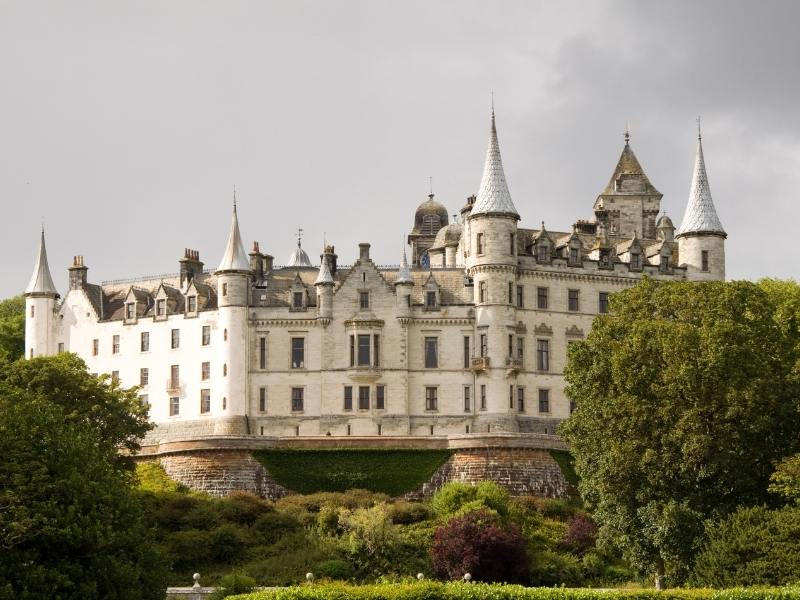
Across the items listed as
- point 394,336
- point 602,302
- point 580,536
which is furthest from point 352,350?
point 580,536

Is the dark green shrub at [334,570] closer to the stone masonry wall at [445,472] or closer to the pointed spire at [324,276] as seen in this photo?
the stone masonry wall at [445,472]

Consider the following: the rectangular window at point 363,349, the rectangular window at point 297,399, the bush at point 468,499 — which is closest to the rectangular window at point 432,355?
the rectangular window at point 363,349

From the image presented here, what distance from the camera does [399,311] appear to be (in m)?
88.5

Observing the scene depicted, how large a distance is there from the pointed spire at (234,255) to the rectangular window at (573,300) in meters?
17.5

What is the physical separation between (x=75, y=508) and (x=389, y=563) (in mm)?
19578

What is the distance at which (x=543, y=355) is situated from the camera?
90.1m

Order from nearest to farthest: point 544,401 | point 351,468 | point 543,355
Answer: point 351,468
point 544,401
point 543,355

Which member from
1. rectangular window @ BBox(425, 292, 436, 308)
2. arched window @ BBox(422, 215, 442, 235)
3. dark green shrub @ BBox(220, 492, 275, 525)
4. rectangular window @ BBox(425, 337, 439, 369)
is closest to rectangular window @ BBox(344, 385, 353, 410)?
rectangular window @ BBox(425, 337, 439, 369)

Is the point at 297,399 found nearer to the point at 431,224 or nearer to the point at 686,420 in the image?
the point at 431,224

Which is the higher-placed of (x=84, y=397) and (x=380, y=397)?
(x=380, y=397)

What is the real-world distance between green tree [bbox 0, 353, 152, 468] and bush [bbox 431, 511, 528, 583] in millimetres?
16292

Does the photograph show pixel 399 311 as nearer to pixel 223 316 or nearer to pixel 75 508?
pixel 223 316

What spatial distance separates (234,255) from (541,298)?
16.6 meters

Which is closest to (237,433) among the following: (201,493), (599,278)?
(201,493)
